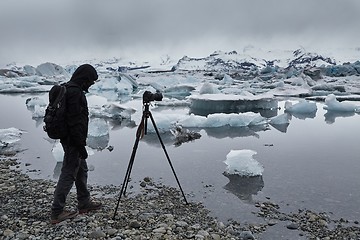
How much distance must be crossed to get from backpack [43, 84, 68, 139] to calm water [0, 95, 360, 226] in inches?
72.9

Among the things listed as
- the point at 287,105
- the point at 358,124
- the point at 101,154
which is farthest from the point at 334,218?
the point at 287,105

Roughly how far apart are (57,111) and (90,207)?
1.09 meters

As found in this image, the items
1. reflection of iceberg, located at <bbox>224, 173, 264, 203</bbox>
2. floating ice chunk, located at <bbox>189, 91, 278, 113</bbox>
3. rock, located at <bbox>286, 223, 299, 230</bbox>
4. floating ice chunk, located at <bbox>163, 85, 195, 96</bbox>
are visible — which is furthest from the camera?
floating ice chunk, located at <bbox>163, 85, 195, 96</bbox>

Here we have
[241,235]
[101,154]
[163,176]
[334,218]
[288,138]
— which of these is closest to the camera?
[241,235]

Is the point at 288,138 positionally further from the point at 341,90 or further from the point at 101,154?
the point at 341,90

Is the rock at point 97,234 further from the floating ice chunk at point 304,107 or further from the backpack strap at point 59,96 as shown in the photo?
the floating ice chunk at point 304,107

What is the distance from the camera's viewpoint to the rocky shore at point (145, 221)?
316cm

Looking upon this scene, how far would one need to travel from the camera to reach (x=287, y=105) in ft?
47.8

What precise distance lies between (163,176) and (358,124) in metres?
8.13

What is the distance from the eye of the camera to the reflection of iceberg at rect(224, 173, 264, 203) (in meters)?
4.68

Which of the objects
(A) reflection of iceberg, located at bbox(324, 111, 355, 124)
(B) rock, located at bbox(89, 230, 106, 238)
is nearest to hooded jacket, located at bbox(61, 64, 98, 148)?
(B) rock, located at bbox(89, 230, 106, 238)

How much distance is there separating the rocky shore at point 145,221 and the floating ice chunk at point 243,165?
3.95ft

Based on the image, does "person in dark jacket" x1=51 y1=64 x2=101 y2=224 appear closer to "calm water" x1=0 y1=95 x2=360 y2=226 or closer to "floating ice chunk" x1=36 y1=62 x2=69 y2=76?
"calm water" x1=0 y1=95 x2=360 y2=226

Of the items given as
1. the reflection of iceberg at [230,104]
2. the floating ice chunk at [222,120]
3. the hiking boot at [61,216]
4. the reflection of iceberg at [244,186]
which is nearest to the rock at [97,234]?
the hiking boot at [61,216]
